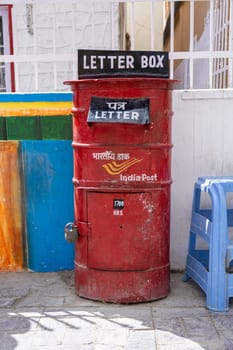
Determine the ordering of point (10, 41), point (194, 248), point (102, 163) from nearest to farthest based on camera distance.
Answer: point (102, 163) < point (194, 248) < point (10, 41)

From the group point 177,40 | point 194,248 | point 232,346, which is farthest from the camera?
point 177,40

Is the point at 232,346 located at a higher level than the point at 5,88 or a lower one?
lower

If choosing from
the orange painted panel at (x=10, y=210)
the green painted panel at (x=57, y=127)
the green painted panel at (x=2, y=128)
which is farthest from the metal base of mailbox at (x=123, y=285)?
the green painted panel at (x=2, y=128)

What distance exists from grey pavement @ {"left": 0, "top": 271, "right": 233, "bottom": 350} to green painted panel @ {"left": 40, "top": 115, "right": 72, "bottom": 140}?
1.43 m

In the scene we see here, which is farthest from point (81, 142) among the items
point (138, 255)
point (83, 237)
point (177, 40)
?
point (177, 40)

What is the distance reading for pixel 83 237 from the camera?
12.6ft

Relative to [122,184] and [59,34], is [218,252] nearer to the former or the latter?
[122,184]

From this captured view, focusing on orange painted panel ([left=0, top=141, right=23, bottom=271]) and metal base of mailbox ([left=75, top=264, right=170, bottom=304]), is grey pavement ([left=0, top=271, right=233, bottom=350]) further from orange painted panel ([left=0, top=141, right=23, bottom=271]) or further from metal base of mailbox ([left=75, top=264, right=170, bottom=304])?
orange painted panel ([left=0, top=141, right=23, bottom=271])

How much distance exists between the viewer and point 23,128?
4543 mm

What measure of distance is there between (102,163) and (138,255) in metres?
0.81

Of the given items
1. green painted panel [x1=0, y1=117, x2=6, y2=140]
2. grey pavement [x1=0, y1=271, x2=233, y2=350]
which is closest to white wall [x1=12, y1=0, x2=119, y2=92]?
green painted panel [x1=0, y1=117, x2=6, y2=140]

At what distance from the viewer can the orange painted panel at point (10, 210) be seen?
4566 millimetres

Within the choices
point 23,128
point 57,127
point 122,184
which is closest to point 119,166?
point 122,184

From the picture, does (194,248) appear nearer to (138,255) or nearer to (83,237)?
(138,255)
